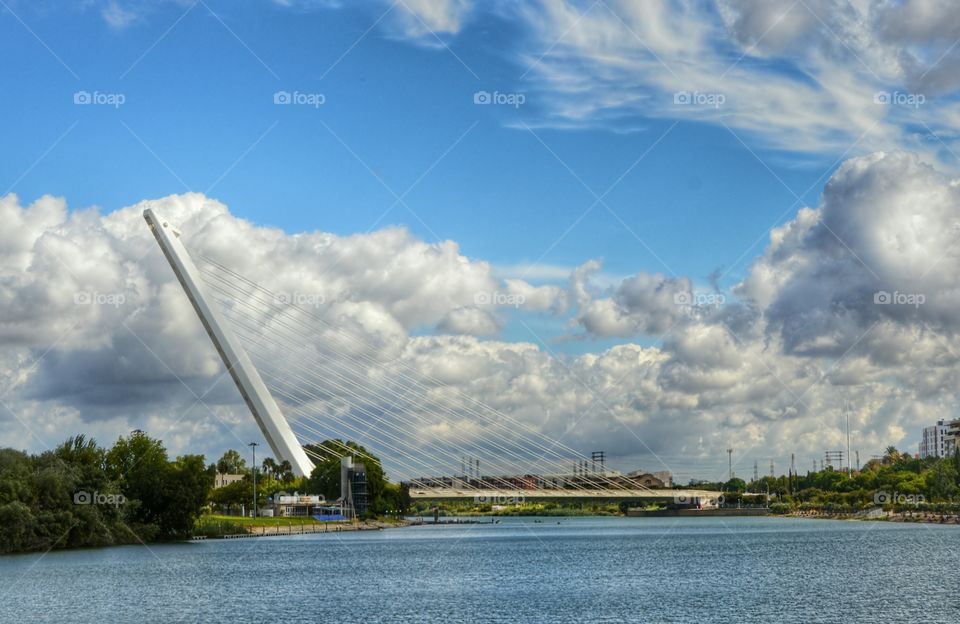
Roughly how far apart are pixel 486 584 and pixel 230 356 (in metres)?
19.0

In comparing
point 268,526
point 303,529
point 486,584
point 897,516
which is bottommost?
point 897,516

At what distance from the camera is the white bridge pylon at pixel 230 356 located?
61.6 meters

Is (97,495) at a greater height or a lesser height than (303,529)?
greater

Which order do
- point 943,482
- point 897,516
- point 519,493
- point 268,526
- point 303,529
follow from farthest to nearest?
point 897,516 < point 943,482 < point 303,529 < point 268,526 < point 519,493

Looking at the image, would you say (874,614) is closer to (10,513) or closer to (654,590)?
(654,590)

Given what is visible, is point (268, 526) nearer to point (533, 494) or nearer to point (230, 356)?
point (533, 494)

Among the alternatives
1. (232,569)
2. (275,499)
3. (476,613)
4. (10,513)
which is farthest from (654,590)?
(275,499)

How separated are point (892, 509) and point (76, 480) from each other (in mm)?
128277

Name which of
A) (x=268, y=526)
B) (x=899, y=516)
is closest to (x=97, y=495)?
(x=268, y=526)

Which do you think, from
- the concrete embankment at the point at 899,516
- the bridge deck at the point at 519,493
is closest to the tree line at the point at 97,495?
the bridge deck at the point at 519,493

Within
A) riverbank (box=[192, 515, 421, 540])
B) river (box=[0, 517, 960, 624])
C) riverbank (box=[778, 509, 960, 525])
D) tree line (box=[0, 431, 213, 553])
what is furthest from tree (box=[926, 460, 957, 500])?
tree line (box=[0, 431, 213, 553])

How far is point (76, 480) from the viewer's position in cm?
8119

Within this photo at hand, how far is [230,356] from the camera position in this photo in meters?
61.7

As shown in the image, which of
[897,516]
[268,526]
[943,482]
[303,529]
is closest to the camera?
[268,526]
